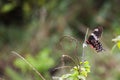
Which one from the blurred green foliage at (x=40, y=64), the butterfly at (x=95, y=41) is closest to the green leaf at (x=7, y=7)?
the blurred green foliage at (x=40, y=64)

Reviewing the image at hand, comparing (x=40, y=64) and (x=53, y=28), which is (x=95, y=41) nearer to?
(x=40, y=64)

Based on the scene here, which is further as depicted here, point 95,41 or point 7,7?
point 7,7

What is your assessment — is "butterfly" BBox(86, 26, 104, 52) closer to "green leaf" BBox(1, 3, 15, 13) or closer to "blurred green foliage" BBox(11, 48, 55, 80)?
"blurred green foliage" BBox(11, 48, 55, 80)

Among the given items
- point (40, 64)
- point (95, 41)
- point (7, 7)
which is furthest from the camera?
point (7, 7)

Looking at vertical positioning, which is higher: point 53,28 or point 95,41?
point 53,28

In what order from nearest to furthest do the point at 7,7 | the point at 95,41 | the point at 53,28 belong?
the point at 95,41, the point at 7,7, the point at 53,28

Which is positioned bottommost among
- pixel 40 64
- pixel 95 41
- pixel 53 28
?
pixel 95 41

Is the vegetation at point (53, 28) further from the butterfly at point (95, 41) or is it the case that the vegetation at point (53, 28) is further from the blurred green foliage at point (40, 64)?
the butterfly at point (95, 41)

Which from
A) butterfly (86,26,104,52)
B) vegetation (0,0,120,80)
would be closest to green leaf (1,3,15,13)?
vegetation (0,0,120,80)

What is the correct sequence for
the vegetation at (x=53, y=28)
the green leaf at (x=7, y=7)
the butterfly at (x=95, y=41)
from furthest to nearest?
the green leaf at (x=7, y=7)
the vegetation at (x=53, y=28)
the butterfly at (x=95, y=41)

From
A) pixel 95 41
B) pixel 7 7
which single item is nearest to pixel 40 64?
pixel 7 7

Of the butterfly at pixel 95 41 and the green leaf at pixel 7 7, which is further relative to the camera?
the green leaf at pixel 7 7
